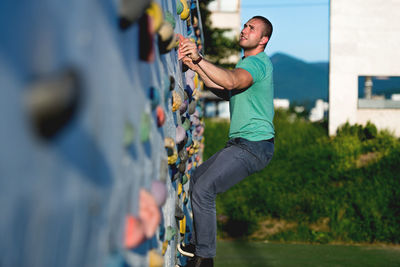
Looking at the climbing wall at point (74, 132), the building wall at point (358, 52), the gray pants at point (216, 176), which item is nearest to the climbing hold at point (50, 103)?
the climbing wall at point (74, 132)

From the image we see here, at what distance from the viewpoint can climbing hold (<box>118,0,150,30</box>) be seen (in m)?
1.29

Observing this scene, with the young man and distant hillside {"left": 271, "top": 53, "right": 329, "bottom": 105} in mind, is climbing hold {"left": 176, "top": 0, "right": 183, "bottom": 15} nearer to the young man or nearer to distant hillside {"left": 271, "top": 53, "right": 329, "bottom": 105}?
the young man

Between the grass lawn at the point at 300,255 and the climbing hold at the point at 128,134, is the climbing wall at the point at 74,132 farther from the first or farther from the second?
the grass lawn at the point at 300,255

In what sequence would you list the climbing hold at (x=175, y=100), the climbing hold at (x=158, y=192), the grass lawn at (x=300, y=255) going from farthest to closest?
the grass lawn at (x=300, y=255)
the climbing hold at (x=175, y=100)
the climbing hold at (x=158, y=192)

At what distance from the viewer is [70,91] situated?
90 cm

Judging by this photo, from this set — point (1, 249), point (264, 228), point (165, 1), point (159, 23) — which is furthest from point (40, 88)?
Result: point (264, 228)

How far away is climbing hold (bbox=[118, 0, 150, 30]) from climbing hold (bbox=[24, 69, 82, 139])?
0.44 m

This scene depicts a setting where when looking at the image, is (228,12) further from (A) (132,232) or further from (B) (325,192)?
(A) (132,232)

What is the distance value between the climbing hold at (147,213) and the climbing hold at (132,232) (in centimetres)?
11

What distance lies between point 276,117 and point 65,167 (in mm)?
12069

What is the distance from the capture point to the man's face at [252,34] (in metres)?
3.20

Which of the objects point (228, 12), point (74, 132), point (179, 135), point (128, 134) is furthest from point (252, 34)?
point (228, 12)

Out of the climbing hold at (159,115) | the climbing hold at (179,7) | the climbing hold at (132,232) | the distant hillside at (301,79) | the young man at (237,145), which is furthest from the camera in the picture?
the distant hillside at (301,79)

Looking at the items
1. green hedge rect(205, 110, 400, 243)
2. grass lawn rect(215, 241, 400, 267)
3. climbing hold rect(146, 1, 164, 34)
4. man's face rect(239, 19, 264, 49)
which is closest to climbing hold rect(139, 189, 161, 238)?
climbing hold rect(146, 1, 164, 34)
